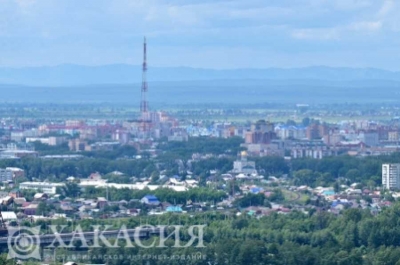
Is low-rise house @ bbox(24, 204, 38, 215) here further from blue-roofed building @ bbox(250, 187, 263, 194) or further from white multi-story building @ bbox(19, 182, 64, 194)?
blue-roofed building @ bbox(250, 187, 263, 194)

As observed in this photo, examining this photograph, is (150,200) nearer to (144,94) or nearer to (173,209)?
(173,209)

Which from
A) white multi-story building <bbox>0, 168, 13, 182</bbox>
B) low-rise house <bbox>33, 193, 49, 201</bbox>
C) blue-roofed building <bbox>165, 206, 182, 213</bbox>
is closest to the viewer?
blue-roofed building <bbox>165, 206, 182, 213</bbox>

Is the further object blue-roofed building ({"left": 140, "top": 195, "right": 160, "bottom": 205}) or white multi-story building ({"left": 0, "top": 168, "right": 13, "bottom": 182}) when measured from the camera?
white multi-story building ({"left": 0, "top": 168, "right": 13, "bottom": 182})

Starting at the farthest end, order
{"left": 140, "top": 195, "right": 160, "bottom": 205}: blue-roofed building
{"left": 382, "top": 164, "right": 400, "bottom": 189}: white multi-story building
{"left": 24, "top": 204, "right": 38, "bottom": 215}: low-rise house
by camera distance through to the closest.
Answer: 1. {"left": 382, "top": 164, "right": 400, "bottom": 189}: white multi-story building
2. {"left": 140, "top": 195, "right": 160, "bottom": 205}: blue-roofed building
3. {"left": 24, "top": 204, "right": 38, "bottom": 215}: low-rise house

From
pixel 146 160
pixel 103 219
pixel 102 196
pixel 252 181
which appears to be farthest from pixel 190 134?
pixel 103 219

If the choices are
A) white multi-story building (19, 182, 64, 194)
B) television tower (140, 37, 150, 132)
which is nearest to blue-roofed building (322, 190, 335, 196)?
white multi-story building (19, 182, 64, 194)

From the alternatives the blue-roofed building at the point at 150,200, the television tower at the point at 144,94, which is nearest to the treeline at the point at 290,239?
the blue-roofed building at the point at 150,200

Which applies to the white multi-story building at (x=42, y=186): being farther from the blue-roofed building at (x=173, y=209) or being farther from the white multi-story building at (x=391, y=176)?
the white multi-story building at (x=391, y=176)
